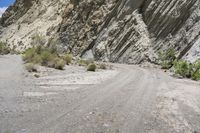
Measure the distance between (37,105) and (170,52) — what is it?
2977 centimetres

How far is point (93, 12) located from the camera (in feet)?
206

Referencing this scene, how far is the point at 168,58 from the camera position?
4025cm

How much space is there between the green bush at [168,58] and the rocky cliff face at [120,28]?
0.85 m

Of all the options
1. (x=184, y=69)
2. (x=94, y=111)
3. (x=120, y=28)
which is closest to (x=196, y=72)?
(x=184, y=69)

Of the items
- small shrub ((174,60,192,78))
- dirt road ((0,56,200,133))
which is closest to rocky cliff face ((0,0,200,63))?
small shrub ((174,60,192,78))

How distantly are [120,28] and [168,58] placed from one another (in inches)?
599

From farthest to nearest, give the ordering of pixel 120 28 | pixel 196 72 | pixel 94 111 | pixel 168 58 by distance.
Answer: pixel 120 28 < pixel 168 58 < pixel 196 72 < pixel 94 111

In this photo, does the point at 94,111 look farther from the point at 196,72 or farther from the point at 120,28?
the point at 120,28

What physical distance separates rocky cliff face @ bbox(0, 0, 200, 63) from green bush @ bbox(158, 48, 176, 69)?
847 mm

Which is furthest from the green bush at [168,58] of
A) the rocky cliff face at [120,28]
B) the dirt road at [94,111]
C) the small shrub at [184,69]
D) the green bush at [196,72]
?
the dirt road at [94,111]

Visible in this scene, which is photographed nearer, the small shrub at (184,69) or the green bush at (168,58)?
the small shrub at (184,69)

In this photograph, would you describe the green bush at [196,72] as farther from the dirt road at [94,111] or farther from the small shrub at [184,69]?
the dirt road at [94,111]

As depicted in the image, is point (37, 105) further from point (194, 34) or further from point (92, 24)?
point (92, 24)

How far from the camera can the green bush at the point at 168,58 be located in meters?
38.9
